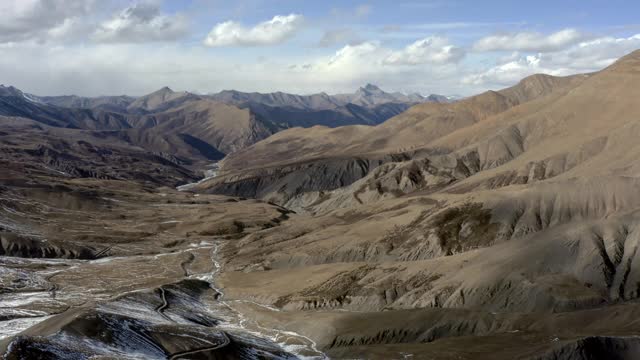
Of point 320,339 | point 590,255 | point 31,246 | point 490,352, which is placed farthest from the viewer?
point 31,246

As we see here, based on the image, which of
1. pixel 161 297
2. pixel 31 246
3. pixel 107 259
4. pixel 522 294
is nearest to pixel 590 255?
pixel 522 294

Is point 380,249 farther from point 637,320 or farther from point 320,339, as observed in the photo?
point 637,320

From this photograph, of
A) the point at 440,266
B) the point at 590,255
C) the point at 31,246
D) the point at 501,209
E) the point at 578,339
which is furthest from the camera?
the point at 31,246

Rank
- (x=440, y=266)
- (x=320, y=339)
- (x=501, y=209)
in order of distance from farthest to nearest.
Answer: (x=501, y=209) → (x=440, y=266) → (x=320, y=339)

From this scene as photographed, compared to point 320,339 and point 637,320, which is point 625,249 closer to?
point 637,320

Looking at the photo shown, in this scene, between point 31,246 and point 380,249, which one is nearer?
point 380,249

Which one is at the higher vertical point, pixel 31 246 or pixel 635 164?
pixel 635 164

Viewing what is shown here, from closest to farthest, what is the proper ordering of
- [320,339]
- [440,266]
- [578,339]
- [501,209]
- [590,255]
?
[578,339] < [320,339] < [590,255] < [440,266] < [501,209]

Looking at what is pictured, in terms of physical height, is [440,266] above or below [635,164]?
below

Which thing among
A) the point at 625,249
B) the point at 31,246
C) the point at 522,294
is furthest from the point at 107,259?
the point at 625,249
